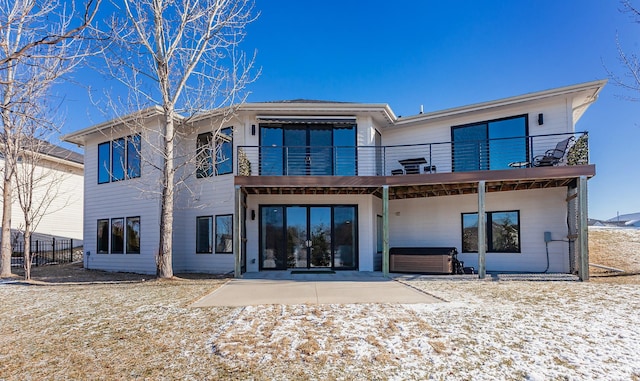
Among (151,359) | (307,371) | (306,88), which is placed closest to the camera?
(307,371)

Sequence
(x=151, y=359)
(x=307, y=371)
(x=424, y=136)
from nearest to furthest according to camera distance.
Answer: (x=307, y=371), (x=151, y=359), (x=424, y=136)

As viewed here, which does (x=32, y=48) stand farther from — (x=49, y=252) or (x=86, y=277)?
(x=49, y=252)

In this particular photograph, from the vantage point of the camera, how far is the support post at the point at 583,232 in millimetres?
8867

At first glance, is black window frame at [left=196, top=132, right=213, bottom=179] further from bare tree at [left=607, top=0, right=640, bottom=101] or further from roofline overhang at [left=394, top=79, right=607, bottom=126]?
bare tree at [left=607, top=0, right=640, bottom=101]

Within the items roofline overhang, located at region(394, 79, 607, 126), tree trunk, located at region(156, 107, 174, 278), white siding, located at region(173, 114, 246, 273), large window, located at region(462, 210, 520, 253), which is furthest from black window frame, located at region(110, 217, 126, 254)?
large window, located at region(462, 210, 520, 253)

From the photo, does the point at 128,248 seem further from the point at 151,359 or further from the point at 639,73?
the point at 639,73

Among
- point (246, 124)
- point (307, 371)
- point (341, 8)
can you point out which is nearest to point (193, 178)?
point (246, 124)

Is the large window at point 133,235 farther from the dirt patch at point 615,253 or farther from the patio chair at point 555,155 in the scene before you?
the dirt patch at point 615,253

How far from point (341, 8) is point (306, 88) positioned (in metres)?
3.82

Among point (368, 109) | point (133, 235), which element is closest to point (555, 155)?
point (368, 109)

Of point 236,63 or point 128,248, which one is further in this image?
point 128,248

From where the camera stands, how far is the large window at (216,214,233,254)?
470 inches

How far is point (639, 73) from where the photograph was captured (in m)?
10.5

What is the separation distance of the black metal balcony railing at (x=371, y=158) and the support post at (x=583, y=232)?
2.14 meters
